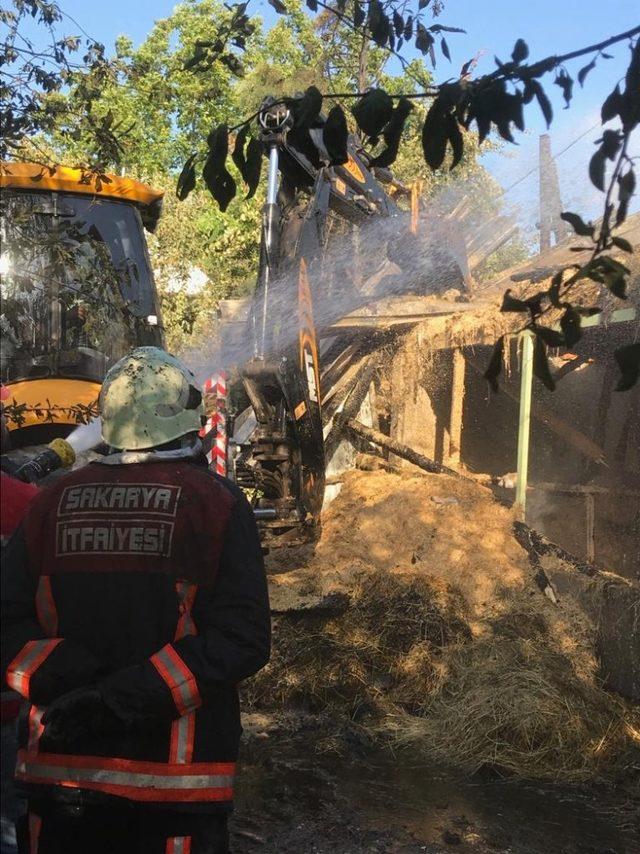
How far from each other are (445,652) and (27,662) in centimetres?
424

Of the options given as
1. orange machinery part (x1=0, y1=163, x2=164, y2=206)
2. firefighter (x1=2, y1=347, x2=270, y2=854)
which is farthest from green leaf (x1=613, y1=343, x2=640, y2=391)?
orange machinery part (x1=0, y1=163, x2=164, y2=206)

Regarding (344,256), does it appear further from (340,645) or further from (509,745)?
(509,745)

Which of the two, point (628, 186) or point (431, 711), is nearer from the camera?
point (628, 186)

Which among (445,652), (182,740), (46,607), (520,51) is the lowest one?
(445,652)

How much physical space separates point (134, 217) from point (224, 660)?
15.9 feet

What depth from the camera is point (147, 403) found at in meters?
2.40

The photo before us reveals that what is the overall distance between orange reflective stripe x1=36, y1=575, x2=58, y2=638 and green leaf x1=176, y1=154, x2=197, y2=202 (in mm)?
968

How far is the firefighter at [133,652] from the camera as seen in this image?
7.05 ft

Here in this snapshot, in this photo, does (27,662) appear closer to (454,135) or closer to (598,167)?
(454,135)

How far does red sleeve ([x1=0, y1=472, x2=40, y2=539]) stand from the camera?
8.37ft

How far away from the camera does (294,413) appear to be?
703 cm

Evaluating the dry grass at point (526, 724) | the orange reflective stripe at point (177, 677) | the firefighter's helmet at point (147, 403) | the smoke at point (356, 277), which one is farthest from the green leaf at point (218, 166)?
the smoke at point (356, 277)

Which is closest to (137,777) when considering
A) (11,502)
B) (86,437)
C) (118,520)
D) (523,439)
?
(118,520)

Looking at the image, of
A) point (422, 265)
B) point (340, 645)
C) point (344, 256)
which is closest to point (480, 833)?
point (340, 645)
